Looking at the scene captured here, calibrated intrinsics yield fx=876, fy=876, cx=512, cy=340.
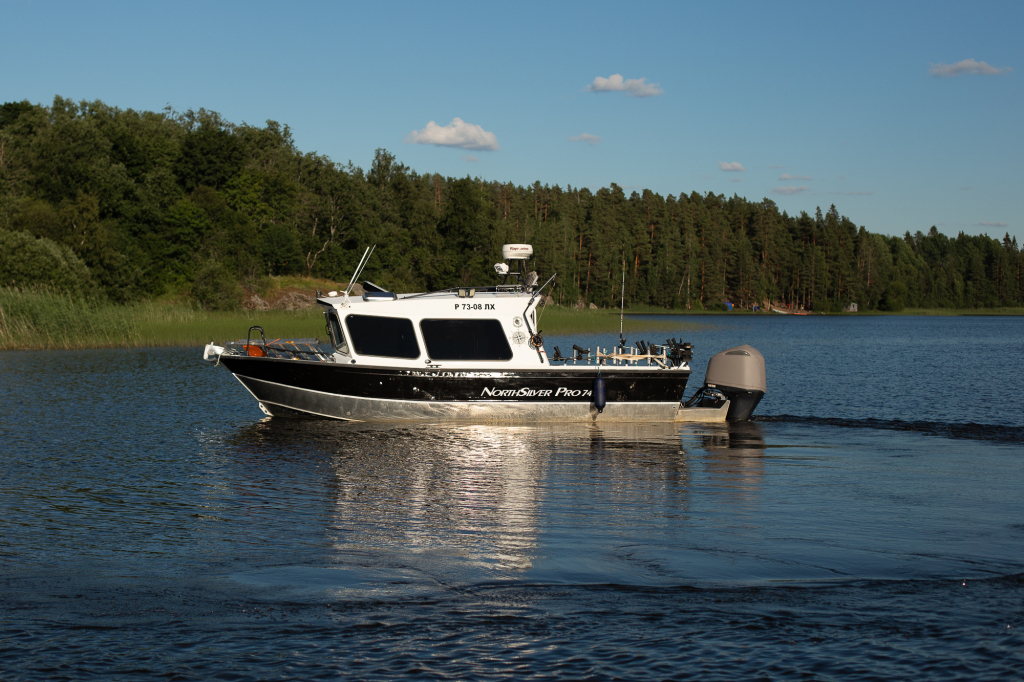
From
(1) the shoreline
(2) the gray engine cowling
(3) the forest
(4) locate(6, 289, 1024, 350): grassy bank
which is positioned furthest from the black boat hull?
(3) the forest

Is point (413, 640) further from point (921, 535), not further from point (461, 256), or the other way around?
point (461, 256)

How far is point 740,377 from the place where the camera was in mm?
19016

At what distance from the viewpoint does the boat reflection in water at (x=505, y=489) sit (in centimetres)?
905

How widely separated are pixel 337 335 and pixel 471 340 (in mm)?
2953

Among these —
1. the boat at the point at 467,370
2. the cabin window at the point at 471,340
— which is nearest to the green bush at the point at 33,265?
the boat at the point at 467,370

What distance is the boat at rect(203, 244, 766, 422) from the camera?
18.5m

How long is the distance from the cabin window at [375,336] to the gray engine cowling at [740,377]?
679 cm

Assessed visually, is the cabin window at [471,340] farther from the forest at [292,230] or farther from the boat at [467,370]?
the forest at [292,230]

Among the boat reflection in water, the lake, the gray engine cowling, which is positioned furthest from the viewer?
the gray engine cowling

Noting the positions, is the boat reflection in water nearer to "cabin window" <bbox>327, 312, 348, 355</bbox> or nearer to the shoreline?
"cabin window" <bbox>327, 312, 348, 355</bbox>

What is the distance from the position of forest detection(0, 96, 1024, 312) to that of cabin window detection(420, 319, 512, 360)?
34620 millimetres

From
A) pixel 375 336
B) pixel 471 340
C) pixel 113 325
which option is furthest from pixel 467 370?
pixel 113 325

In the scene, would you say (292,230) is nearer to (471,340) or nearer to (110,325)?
(110,325)

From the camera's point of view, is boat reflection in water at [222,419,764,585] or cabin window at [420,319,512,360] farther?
cabin window at [420,319,512,360]
